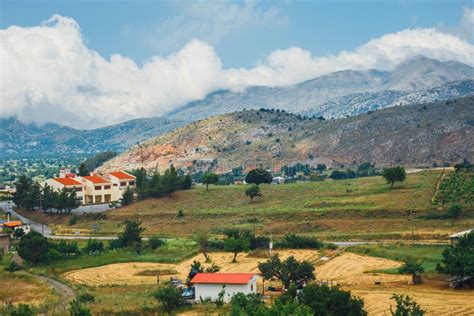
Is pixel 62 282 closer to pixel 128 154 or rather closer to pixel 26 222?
pixel 26 222

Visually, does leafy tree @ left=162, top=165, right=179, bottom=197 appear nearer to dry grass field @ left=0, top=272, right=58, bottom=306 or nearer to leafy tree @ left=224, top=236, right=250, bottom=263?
leafy tree @ left=224, top=236, right=250, bottom=263

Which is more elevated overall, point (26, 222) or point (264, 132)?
point (264, 132)

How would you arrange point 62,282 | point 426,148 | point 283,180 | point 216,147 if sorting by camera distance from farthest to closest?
point 216,147 < point 426,148 < point 283,180 < point 62,282

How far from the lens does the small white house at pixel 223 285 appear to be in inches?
1510

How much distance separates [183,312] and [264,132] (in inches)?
5509

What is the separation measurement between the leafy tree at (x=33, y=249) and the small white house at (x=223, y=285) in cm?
2441

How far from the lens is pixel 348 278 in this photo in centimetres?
4450

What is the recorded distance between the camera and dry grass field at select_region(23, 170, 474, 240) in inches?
2598

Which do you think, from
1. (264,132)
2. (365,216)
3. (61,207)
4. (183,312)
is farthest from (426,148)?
(183,312)

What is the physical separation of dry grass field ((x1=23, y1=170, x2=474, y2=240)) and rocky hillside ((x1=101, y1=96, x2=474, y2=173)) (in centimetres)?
4486

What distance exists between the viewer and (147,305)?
36.6m

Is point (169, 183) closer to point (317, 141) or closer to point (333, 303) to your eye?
point (333, 303)

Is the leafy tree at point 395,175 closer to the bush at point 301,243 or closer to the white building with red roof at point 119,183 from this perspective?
the bush at point 301,243

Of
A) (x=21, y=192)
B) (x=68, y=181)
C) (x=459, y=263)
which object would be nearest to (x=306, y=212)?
(x=459, y=263)
